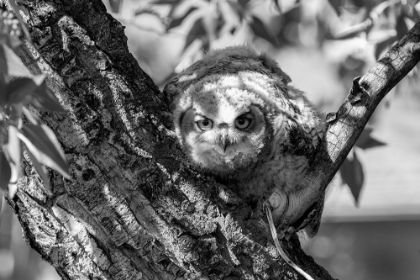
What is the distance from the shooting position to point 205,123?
122 inches

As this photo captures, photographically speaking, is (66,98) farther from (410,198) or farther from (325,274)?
(410,198)

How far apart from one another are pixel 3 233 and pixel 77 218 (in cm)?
664

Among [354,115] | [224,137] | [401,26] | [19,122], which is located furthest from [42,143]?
[401,26]

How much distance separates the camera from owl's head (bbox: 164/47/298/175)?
2941 millimetres

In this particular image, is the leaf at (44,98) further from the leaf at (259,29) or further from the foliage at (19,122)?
the leaf at (259,29)

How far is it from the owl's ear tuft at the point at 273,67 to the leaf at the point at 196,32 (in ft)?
1.44

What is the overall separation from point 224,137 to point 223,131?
4cm

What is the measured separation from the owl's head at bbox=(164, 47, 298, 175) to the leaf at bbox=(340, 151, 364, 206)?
0.42m

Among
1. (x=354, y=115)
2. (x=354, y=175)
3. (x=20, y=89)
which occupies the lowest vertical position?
(x=354, y=175)

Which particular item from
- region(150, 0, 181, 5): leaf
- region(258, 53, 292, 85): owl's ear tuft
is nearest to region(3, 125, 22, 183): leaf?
region(258, 53, 292, 85): owl's ear tuft

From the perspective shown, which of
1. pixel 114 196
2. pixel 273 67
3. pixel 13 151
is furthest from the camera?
pixel 273 67

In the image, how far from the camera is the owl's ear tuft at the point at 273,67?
320cm

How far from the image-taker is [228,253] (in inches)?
82.6

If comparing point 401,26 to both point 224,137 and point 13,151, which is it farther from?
point 13,151
